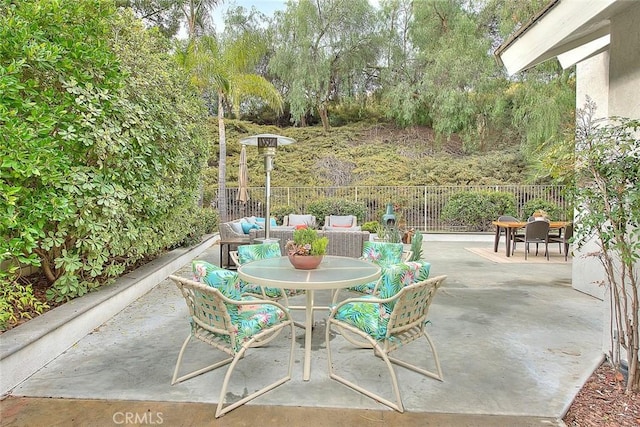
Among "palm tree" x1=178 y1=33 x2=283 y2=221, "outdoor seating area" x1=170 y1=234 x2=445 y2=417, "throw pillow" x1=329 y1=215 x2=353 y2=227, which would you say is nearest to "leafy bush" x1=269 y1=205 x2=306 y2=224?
"palm tree" x1=178 y1=33 x2=283 y2=221

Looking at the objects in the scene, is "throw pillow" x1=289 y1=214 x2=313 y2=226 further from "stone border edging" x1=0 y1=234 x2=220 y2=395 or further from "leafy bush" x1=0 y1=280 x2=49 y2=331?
"leafy bush" x1=0 y1=280 x2=49 y2=331

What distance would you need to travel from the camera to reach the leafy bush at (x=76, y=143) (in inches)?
117

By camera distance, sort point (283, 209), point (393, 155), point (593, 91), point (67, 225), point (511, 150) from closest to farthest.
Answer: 1. point (67, 225)
2. point (593, 91)
3. point (283, 209)
4. point (511, 150)
5. point (393, 155)

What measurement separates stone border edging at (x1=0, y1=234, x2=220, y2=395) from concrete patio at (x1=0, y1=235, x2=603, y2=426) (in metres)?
0.07

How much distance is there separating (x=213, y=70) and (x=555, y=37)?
9.35 meters

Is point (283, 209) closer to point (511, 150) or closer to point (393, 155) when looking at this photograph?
point (393, 155)

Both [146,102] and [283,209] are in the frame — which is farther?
[283,209]

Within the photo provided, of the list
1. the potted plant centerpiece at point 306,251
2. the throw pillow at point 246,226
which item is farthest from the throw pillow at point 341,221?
the potted plant centerpiece at point 306,251

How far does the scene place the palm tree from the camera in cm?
1055

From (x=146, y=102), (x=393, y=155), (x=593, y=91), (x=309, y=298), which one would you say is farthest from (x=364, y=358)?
(x=393, y=155)

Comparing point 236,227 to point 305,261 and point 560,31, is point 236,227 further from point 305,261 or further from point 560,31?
point 560,31

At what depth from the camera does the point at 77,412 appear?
2.32 metres

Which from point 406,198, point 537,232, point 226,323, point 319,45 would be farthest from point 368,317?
point 319,45

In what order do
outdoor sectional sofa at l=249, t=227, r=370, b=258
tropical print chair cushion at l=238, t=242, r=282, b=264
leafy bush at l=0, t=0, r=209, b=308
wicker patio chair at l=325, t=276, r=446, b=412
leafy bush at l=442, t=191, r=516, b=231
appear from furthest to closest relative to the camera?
1. leafy bush at l=442, t=191, r=516, b=231
2. outdoor sectional sofa at l=249, t=227, r=370, b=258
3. tropical print chair cushion at l=238, t=242, r=282, b=264
4. leafy bush at l=0, t=0, r=209, b=308
5. wicker patio chair at l=325, t=276, r=446, b=412
